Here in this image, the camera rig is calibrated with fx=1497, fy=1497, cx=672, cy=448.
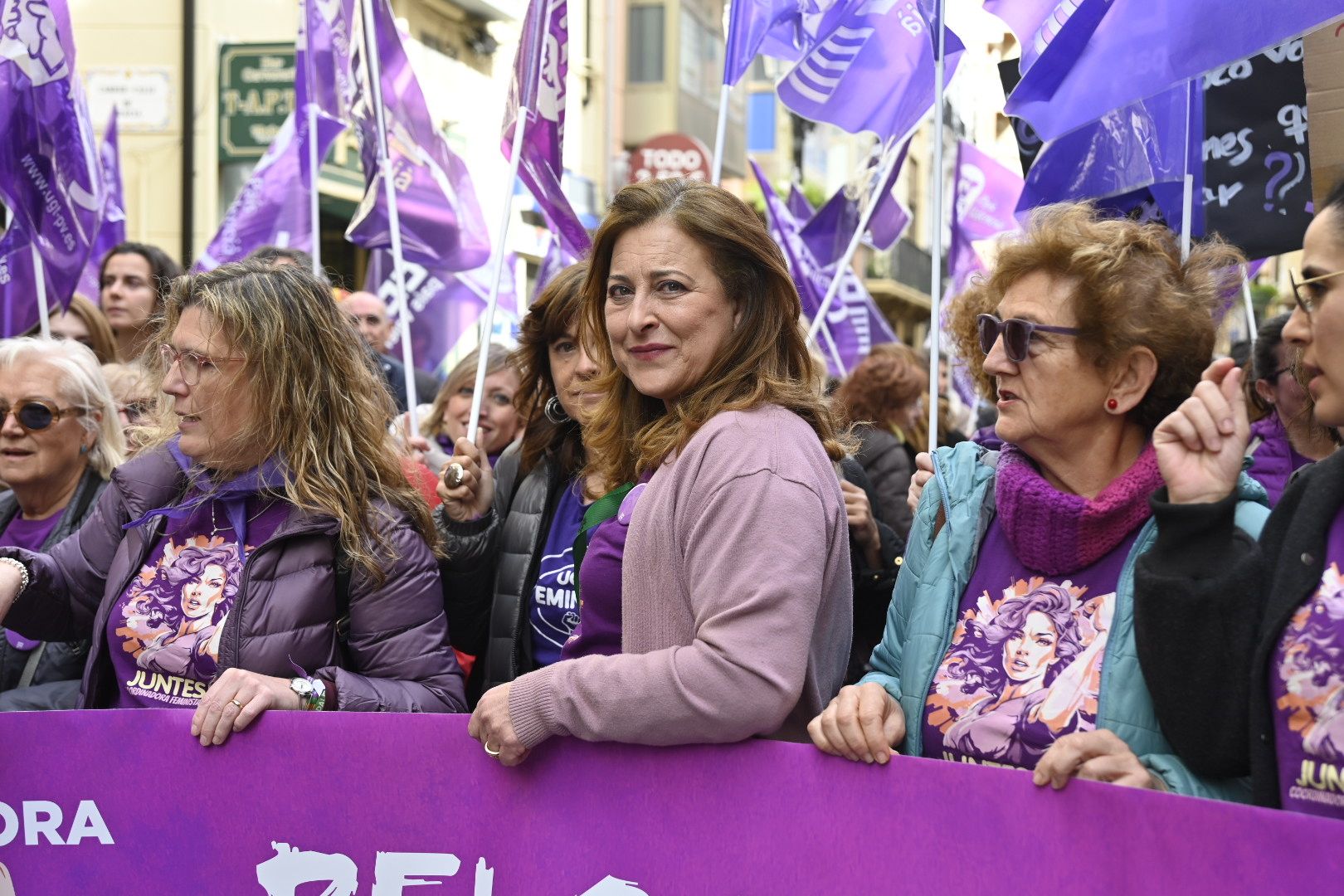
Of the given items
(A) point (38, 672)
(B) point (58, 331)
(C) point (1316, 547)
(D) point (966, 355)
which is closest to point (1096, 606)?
(C) point (1316, 547)

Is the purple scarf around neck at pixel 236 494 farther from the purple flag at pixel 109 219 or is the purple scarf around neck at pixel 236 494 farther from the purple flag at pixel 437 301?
the purple flag at pixel 437 301

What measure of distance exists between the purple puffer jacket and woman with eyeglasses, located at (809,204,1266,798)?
88cm

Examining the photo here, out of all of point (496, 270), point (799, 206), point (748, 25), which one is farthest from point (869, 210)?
point (799, 206)

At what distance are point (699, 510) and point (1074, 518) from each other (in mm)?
572

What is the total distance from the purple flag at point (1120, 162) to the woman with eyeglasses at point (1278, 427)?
519 mm

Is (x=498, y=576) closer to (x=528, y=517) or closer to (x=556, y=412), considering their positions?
(x=528, y=517)

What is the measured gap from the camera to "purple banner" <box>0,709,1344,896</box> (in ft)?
6.39

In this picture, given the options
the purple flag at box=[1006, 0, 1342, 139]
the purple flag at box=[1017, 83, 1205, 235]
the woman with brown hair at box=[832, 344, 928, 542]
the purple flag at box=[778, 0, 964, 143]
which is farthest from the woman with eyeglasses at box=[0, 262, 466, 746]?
the woman with brown hair at box=[832, 344, 928, 542]

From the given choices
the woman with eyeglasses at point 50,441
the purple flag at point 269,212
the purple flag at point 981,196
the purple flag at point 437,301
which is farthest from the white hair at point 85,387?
the purple flag at point 981,196

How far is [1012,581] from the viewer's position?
7.76 feet

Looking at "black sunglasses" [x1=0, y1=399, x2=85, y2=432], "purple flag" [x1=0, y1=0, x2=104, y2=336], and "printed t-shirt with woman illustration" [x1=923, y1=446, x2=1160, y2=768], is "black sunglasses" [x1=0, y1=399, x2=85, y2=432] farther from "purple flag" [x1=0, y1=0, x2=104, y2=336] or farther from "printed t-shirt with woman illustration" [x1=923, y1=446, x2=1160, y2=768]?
"printed t-shirt with woman illustration" [x1=923, y1=446, x2=1160, y2=768]

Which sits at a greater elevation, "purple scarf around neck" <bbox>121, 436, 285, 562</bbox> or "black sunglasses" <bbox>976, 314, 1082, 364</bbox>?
"black sunglasses" <bbox>976, 314, 1082, 364</bbox>

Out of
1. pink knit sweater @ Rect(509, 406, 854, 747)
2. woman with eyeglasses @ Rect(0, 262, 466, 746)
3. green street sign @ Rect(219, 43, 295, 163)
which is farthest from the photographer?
green street sign @ Rect(219, 43, 295, 163)

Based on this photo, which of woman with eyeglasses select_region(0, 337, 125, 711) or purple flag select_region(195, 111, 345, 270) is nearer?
woman with eyeglasses select_region(0, 337, 125, 711)
